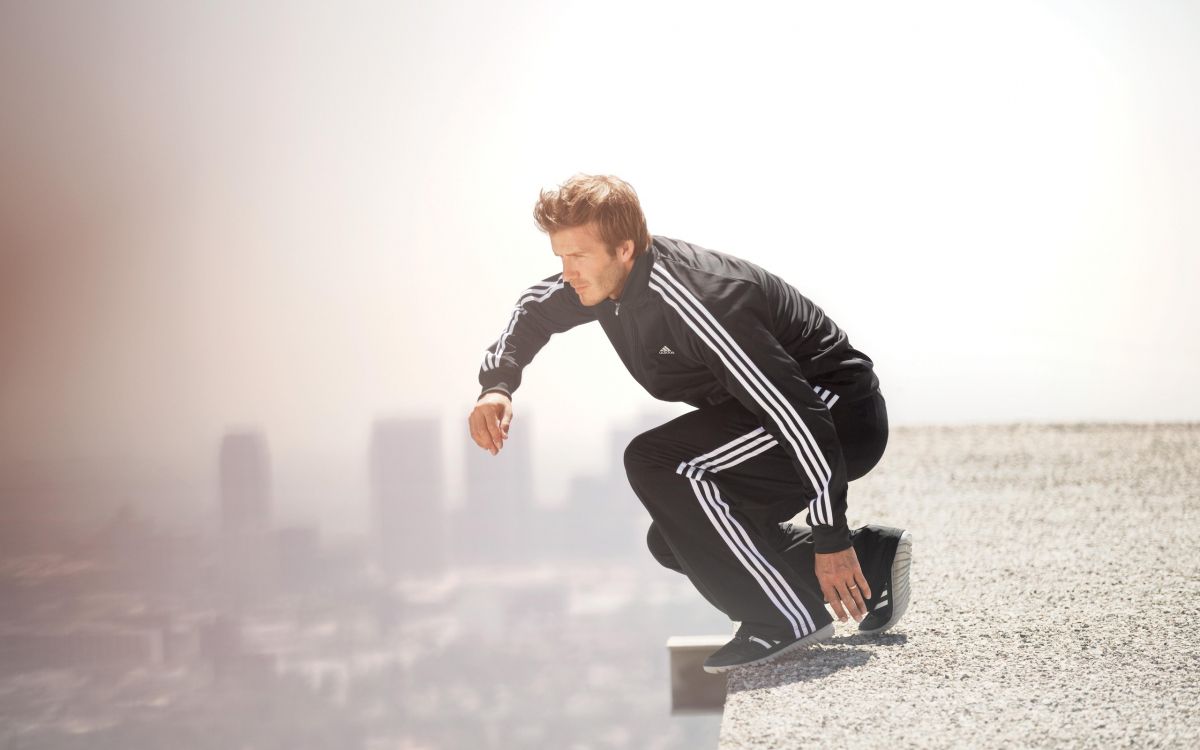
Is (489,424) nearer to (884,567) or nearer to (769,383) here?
(769,383)

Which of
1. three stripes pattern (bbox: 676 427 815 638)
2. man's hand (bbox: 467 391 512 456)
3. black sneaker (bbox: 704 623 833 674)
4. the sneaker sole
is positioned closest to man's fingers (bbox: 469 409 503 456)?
man's hand (bbox: 467 391 512 456)

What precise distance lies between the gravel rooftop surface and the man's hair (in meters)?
0.93

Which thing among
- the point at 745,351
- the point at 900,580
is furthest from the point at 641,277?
the point at 900,580

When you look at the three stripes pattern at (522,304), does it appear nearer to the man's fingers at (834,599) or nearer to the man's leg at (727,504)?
the man's leg at (727,504)

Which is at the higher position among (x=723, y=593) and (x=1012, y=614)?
(x=723, y=593)

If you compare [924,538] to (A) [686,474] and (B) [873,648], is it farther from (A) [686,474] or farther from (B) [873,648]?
(A) [686,474]

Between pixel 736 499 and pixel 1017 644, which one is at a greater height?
pixel 736 499

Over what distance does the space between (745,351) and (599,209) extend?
15.4 inches

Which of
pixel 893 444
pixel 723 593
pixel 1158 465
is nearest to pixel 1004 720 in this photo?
pixel 723 593

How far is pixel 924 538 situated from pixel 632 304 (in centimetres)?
241

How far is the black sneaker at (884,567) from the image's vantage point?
2.45 meters

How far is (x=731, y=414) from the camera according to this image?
2.35 metres

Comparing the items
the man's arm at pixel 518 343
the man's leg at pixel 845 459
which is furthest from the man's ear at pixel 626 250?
the man's leg at pixel 845 459

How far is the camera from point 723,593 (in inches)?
93.1
